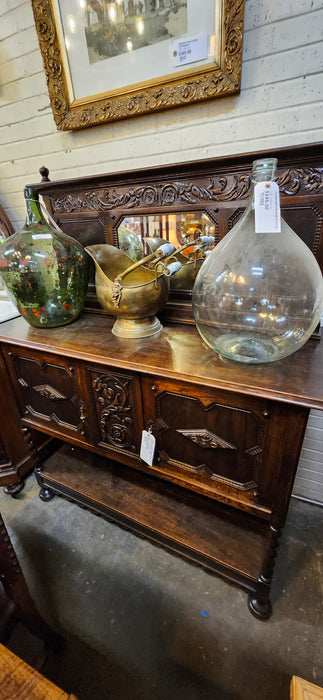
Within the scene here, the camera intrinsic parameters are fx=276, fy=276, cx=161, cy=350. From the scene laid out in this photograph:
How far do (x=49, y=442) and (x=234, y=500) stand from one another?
1.09 metres

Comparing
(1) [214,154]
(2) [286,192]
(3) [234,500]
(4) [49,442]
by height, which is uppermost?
(1) [214,154]

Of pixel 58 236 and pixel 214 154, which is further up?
pixel 214 154

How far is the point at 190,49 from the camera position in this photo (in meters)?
0.85

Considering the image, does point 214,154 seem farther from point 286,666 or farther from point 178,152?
point 286,666

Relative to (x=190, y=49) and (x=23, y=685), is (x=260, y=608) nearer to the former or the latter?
(x=23, y=685)

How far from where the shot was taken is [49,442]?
4.88 feet

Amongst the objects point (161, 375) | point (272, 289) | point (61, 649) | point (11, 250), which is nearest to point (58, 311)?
point (11, 250)

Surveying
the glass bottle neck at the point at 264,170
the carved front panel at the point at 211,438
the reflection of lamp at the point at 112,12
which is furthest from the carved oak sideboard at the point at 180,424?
the reflection of lamp at the point at 112,12

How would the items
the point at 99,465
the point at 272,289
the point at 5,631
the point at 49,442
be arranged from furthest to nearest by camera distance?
the point at 49,442 < the point at 99,465 < the point at 5,631 < the point at 272,289

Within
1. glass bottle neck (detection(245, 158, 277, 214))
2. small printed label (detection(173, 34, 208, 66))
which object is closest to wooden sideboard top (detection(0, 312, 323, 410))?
glass bottle neck (detection(245, 158, 277, 214))

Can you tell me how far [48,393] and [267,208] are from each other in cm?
88

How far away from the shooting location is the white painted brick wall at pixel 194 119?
78 centimetres

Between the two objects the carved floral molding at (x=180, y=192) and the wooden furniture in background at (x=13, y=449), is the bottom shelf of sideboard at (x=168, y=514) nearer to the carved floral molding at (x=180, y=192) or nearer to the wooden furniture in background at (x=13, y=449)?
the wooden furniture in background at (x=13, y=449)

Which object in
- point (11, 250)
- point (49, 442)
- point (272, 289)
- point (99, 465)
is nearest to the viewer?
point (272, 289)
